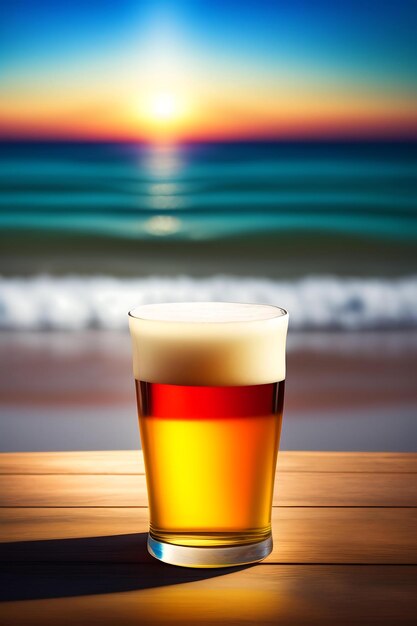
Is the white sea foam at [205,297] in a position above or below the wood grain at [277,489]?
below

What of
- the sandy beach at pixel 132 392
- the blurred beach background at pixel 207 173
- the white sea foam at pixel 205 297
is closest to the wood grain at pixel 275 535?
the sandy beach at pixel 132 392

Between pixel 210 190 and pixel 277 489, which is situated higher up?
pixel 210 190

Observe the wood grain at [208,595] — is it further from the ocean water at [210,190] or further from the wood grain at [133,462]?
the ocean water at [210,190]

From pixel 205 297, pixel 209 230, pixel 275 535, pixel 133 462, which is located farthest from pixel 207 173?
pixel 275 535

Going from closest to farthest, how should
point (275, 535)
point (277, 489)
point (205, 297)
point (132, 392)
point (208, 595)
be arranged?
point (208, 595)
point (275, 535)
point (277, 489)
point (132, 392)
point (205, 297)

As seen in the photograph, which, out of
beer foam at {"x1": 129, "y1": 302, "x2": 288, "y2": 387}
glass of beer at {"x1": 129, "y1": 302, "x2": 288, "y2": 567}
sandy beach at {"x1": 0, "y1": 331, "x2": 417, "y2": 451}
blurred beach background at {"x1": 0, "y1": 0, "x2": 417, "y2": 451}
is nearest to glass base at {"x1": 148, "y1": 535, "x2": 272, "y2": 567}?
glass of beer at {"x1": 129, "y1": 302, "x2": 288, "y2": 567}

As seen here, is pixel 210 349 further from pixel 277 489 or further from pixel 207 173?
pixel 207 173
